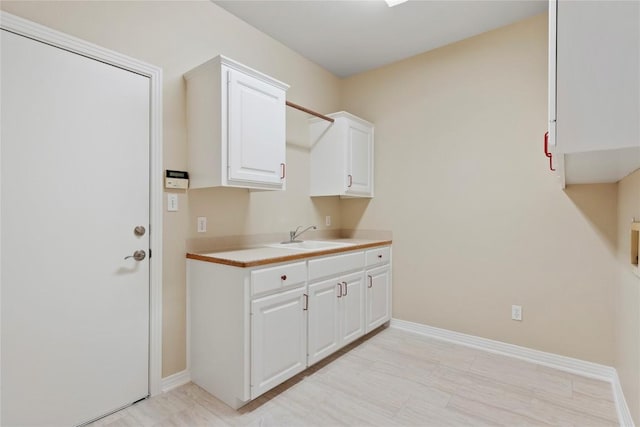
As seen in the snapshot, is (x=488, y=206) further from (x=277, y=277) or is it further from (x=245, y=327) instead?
(x=245, y=327)

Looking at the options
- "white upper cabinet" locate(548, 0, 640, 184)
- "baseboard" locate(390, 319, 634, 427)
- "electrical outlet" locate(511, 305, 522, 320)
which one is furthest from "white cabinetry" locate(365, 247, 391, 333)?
"white upper cabinet" locate(548, 0, 640, 184)

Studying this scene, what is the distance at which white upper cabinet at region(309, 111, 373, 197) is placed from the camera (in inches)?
128

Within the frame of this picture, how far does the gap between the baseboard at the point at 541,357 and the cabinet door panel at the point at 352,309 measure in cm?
71

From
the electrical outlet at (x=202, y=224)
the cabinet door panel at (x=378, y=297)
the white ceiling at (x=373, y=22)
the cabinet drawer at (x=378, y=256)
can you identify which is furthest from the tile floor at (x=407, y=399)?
the white ceiling at (x=373, y=22)

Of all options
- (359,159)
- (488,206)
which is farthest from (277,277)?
(488,206)

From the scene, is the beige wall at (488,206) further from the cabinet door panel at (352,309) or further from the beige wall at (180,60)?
the beige wall at (180,60)

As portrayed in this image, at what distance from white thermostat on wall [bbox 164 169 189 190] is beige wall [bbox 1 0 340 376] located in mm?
49

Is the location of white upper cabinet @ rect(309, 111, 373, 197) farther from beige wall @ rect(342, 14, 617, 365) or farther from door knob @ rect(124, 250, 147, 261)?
door knob @ rect(124, 250, 147, 261)

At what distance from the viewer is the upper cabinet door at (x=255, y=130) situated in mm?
2180

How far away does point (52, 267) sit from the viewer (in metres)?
1.72

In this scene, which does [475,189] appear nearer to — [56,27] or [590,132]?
[590,132]

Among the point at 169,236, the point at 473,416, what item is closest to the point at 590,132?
the point at 473,416

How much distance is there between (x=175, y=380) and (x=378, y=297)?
6.17 ft

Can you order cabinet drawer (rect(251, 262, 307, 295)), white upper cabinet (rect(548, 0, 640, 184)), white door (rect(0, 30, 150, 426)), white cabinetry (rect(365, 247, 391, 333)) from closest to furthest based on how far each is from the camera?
white upper cabinet (rect(548, 0, 640, 184)) → white door (rect(0, 30, 150, 426)) → cabinet drawer (rect(251, 262, 307, 295)) → white cabinetry (rect(365, 247, 391, 333))
